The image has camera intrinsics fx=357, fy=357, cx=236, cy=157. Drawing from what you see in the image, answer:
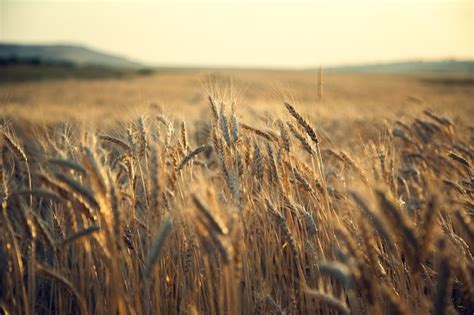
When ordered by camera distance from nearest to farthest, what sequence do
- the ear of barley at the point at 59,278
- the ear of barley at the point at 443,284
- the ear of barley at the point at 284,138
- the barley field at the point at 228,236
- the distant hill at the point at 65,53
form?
the ear of barley at the point at 443,284 → the barley field at the point at 228,236 → the ear of barley at the point at 59,278 → the ear of barley at the point at 284,138 → the distant hill at the point at 65,53

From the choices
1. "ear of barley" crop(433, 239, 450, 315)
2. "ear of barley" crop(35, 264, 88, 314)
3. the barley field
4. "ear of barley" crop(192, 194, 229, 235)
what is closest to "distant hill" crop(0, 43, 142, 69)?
the barley field

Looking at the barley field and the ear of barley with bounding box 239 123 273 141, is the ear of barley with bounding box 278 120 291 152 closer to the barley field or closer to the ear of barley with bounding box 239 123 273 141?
the barley field

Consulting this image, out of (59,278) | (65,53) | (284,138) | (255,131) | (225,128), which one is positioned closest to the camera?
(59,278)

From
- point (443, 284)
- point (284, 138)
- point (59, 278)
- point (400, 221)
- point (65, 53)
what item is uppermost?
point (65, 53)

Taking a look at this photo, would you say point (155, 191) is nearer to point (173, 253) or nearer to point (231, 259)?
point (231, 259)

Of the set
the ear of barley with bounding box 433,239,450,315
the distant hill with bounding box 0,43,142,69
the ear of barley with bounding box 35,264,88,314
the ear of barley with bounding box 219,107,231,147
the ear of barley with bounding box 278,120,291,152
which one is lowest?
the ear of barley with bounding box 35,264,88,314

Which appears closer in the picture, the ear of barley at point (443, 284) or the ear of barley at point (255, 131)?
the ear of barley at point (443, 284)

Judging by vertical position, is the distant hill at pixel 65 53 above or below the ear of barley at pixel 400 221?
above

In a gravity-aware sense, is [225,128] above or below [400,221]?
above

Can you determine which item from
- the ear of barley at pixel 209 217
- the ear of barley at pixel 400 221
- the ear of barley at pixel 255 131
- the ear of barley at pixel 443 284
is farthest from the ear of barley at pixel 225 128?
the ear of barley at pixel 443 284

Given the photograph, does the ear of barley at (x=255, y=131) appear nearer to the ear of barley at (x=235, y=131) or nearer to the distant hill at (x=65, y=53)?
the ear of barley at (x=235, y=131)

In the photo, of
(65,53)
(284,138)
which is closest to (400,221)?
(284,138)

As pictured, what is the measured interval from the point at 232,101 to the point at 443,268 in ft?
4.86

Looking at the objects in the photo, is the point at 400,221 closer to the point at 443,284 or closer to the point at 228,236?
the point at 443,284
